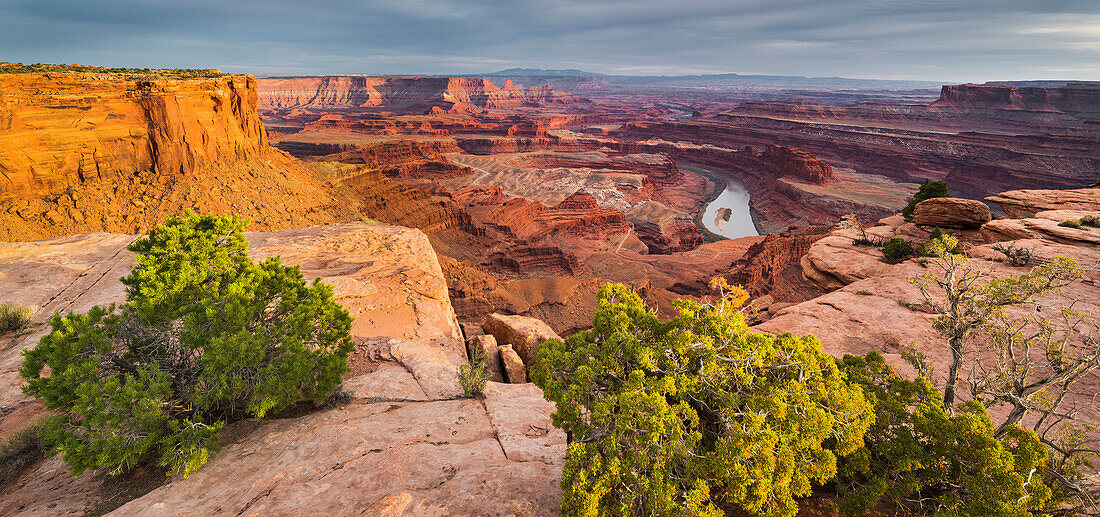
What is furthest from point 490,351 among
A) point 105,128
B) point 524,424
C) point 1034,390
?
point 105,128

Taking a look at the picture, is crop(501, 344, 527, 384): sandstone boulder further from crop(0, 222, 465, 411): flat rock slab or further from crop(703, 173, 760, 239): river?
crop(703, 173, 760, 239): river

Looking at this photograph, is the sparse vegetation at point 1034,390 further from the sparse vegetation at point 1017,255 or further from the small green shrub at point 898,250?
the small green shrub at point 898,250

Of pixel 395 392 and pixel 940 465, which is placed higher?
pixel 940 465

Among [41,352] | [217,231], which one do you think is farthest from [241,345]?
[217,231]

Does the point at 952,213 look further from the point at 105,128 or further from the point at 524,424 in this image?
the point at 105,128

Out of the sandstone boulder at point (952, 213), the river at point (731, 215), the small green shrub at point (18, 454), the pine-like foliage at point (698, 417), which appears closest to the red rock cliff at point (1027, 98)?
the river at point (731, 215)

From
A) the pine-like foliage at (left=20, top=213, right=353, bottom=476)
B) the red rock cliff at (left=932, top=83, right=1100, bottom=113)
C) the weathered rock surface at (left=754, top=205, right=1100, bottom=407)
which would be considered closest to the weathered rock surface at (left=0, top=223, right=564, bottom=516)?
the pine-like foliage at (left=20, top=213, right=353, bottom=476)

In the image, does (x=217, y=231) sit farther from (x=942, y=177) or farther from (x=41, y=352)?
(x=942, y=177)
